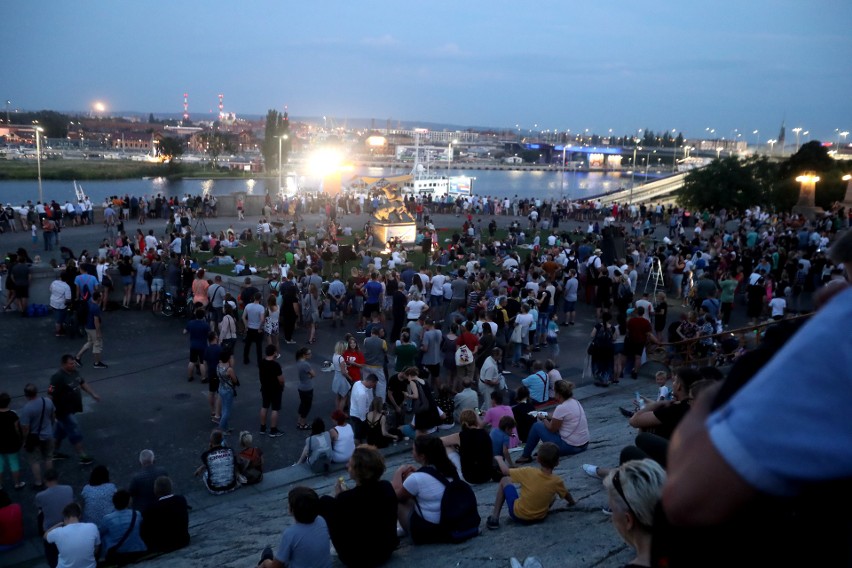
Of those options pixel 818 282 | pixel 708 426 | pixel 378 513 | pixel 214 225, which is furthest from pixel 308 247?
pixel 708 426

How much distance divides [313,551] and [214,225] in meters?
28.2

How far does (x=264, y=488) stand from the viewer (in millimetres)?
8258

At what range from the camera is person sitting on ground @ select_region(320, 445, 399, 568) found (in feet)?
17.1

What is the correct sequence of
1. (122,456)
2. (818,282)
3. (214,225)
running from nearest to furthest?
(122,456) < (818,282) < (214,225)

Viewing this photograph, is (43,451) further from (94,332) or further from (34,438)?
(94,332)

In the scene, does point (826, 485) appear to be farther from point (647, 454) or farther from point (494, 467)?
point (494, 467)

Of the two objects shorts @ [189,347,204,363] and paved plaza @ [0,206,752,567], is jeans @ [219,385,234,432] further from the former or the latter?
shorts @ [189,347,204,363]

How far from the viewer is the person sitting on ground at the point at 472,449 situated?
680 cm

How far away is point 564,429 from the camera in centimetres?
776

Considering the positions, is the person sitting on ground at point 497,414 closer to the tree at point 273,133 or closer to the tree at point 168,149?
the tree at point 273,133

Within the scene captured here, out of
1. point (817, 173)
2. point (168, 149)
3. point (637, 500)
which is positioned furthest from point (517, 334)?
point (168, 149)

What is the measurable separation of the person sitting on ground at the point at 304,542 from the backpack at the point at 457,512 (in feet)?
3.50

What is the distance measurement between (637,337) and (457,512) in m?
7.28

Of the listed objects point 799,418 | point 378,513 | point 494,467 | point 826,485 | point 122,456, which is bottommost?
point 122,456
